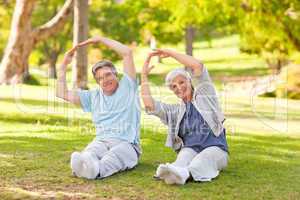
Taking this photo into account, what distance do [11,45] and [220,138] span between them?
1361 centimetres

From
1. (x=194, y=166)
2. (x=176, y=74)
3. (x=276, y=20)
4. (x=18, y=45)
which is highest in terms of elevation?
(x=276, y=20)

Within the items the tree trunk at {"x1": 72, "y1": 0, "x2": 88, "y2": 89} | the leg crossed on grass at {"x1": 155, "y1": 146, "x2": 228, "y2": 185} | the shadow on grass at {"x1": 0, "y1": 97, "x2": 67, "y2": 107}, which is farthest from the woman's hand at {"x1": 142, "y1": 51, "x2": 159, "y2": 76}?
the tree trunk at {"x1": 72, "y1": 0, "x2": 88, "y2": 89}

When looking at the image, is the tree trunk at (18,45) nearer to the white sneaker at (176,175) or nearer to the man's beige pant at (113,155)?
the man's beige pant at (113,155)

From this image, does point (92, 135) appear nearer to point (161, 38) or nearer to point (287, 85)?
point (287, 85)

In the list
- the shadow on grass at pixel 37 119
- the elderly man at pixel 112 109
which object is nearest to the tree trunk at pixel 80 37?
the shadow on grass at pixel 37 119

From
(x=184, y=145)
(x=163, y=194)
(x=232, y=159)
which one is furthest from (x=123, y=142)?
(x=232, y=159)

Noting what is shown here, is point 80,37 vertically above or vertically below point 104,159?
above

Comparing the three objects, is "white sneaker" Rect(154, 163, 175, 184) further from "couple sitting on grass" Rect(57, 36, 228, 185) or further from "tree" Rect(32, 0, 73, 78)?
"tree" Rect(32, 0, 73, 78)

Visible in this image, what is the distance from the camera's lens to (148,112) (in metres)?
5.94

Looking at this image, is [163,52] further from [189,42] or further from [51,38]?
[51,38]

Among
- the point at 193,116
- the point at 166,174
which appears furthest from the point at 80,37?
the point at 166,174

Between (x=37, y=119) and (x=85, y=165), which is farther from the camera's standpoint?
(x=37, y=119)

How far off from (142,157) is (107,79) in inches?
46.1

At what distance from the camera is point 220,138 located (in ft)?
19.4
